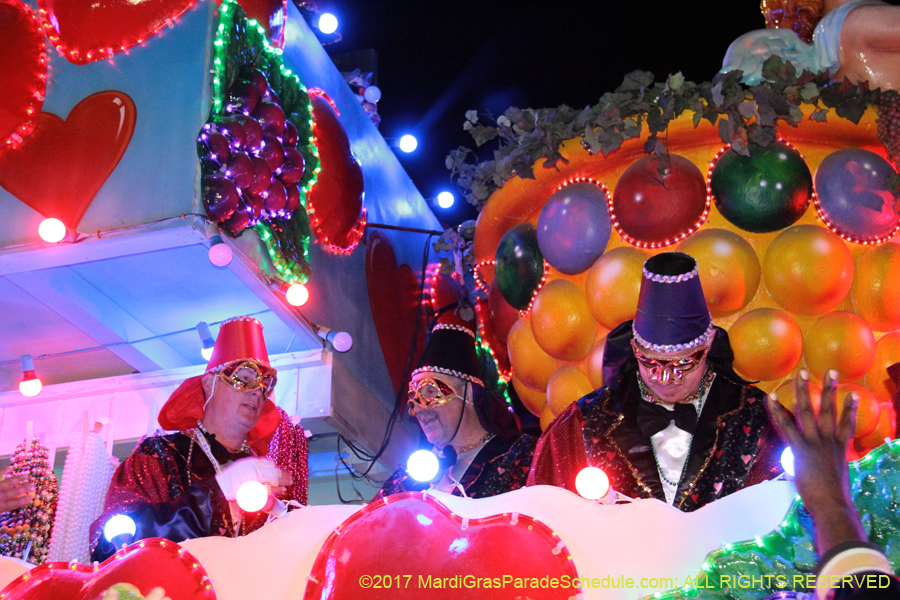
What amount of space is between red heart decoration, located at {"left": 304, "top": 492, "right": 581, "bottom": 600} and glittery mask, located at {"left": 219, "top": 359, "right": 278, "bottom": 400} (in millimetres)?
1544

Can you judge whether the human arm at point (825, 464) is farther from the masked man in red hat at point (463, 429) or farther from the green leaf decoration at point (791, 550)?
the masked man in red hat at point (463, 429)

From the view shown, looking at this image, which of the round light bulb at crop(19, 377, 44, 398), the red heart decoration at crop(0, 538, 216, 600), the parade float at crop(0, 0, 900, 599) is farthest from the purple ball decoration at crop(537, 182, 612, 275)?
the round light bulb at crop(19, 377, 44, 398)

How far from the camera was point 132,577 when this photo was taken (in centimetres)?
170

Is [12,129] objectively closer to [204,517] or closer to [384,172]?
[204,517]

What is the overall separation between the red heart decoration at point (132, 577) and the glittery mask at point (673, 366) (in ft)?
4.20

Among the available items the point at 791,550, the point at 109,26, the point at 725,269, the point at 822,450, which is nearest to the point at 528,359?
the point at 725,269

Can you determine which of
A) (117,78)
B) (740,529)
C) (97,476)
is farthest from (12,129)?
(740,529)

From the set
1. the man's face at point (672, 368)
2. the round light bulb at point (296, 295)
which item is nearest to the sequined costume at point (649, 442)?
the man's face at point (672, 368)

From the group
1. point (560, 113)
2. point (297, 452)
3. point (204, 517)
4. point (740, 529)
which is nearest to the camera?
point (740, 529)

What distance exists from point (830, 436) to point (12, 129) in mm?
3234

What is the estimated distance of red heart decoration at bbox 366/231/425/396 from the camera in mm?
5250

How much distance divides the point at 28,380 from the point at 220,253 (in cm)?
137

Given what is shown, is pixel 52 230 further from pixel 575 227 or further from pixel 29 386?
pixel 575 227

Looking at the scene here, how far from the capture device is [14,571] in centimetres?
179
